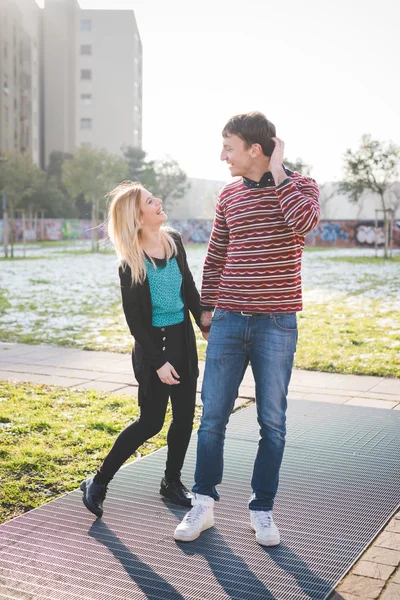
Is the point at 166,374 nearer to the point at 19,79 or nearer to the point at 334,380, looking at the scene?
the point at 334,380

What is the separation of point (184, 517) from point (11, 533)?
85 cm

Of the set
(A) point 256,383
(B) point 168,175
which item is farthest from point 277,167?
(B) point 168,175

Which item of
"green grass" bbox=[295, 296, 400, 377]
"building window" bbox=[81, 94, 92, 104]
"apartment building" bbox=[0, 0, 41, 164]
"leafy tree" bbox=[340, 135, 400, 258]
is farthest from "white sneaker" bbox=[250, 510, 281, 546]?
"building window" bbox=[81, 94, 92, 104]

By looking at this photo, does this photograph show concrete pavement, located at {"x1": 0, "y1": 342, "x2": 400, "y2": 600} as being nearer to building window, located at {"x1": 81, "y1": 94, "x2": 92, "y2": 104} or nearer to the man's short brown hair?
the man's short brown hair

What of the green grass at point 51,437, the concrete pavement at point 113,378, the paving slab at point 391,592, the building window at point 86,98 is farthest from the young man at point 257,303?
the building window at point 86,98

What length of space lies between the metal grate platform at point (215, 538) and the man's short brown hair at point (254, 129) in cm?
185

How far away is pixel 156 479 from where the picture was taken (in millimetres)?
4641

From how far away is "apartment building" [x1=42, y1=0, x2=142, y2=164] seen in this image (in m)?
93.2

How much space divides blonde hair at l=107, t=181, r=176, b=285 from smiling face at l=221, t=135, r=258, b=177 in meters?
0.60

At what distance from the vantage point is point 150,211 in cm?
391

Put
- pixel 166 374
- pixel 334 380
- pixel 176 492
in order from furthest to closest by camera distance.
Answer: pixel 334 380 < pixel 176 492 < pixel 166 374

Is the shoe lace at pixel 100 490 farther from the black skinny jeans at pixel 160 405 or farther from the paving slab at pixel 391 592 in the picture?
the paving slab at pixel 391 592

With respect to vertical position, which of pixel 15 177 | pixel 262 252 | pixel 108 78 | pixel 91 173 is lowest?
pixel 262 252

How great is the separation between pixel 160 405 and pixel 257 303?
0.83 m
